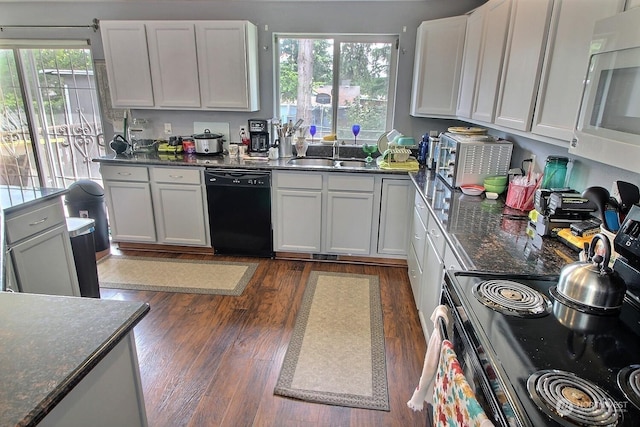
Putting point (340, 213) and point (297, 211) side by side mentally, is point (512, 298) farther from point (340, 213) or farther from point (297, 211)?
point (297, 211)

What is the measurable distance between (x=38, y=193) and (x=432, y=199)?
7.81 ft

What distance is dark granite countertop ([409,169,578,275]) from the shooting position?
1450 millimetres

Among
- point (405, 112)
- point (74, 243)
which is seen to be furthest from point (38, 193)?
point (405, 112)

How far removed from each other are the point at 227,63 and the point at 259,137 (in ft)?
2.41

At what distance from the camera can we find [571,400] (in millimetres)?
772

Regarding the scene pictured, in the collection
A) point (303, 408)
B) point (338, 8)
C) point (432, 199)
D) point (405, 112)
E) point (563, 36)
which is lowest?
point (303, 408)

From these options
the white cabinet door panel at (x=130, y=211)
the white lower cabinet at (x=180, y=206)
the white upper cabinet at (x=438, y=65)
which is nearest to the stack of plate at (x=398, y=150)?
the white upper cabinet at (x=438, y=65)

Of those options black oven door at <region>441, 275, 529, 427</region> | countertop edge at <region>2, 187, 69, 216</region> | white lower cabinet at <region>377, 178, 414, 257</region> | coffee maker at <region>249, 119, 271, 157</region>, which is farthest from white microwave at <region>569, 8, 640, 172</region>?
coffee maker at <region>249, 119, 271, 157</region>

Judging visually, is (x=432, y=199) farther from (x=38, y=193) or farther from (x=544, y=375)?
(x=38, y=193)

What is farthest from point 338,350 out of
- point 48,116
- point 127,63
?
point 48,116

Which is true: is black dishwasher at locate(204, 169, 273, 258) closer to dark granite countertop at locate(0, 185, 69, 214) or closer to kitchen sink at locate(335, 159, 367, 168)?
kitchen sink at locate(335, 159, 367, 168)

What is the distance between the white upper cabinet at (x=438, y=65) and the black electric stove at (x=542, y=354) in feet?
7.48

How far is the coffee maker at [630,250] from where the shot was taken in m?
1.13

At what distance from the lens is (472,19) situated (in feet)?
9.14
